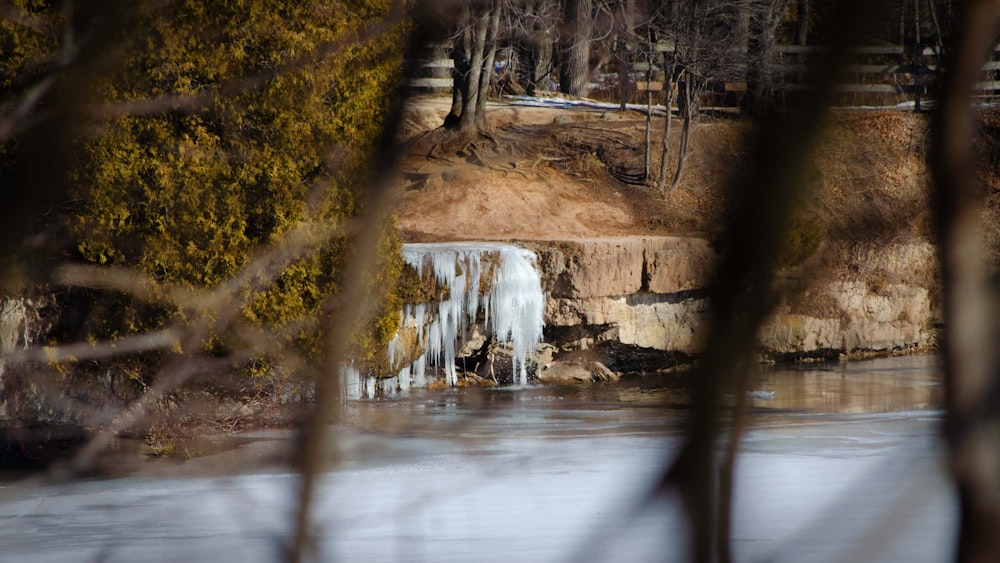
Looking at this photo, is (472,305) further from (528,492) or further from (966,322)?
(966,322)

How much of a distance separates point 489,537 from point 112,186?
3.43 meters

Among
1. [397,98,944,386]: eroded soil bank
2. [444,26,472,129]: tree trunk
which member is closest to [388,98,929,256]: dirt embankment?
[397,98,944,386]: eroded soil bank

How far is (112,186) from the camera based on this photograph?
270 inches

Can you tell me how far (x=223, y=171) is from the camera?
7.29 meters

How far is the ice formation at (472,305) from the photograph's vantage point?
11.7m

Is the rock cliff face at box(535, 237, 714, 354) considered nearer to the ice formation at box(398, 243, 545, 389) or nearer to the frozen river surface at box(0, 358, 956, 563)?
the ice formation at box(398, 243, 545, 389)

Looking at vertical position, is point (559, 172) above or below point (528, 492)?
above

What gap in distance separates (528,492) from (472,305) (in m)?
5.40

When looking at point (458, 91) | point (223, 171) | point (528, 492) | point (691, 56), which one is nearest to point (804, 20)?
point (528, 492)

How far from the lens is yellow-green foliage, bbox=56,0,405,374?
A: 6234 mm

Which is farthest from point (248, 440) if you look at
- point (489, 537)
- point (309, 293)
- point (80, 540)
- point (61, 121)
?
point (61, 121)

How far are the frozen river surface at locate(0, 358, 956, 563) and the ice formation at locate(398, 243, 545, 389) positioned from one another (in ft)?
1.91

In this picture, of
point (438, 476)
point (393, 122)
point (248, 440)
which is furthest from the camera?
point (248, 440)

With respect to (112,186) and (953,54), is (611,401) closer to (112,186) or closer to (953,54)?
(112,186)
